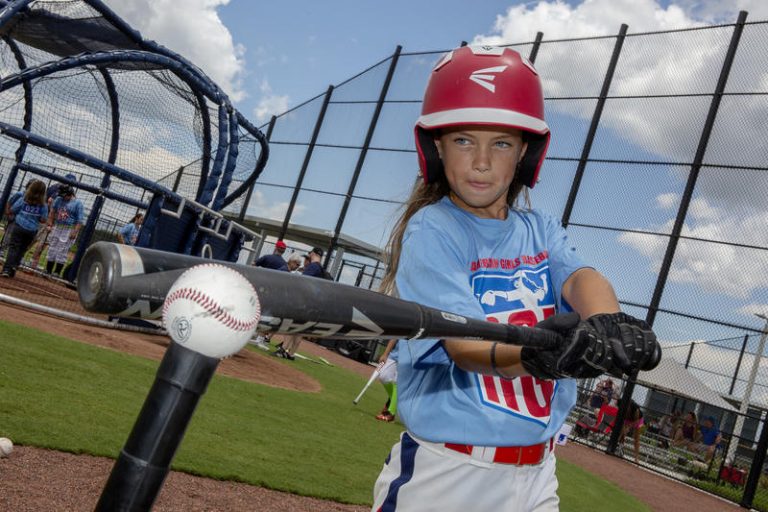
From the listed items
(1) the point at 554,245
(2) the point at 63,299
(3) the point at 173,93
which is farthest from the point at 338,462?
(3) the point at 173,93

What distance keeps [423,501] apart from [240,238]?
31.3 ft

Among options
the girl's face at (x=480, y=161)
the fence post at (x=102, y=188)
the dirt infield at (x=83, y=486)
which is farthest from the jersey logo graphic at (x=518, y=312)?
the fence post at (x=102, y=188)

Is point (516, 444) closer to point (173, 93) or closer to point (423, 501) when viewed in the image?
point (423, 501)

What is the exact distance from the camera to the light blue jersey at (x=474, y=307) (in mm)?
1729

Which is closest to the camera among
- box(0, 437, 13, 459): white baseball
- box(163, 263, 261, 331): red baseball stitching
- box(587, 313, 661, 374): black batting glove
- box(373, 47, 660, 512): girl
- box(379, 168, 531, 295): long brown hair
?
box(163, 263, 261, 331): red baseball stitching

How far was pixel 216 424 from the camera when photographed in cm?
530

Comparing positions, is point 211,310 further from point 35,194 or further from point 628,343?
point 35,194

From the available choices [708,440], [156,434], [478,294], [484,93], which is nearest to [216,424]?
[478,294]

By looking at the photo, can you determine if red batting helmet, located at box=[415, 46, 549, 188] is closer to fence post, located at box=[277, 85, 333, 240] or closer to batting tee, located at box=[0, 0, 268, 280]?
batting tee, located at box=[0, 0, 268, 280]

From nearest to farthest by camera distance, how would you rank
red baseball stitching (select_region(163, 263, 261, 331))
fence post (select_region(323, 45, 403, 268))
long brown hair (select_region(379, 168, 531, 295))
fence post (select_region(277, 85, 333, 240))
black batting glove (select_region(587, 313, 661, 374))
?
1. red baseball stitching (select_region(163, 263, 261, 331))
2. black batting glove (select_region(587, 313, 661, 374))
3. long brown hair (select_region(379, 168, 531, 295))
4. fence post (select_region(323, 45, 403, 268))
5. fence post (select_region(277, 85, 333, 240))

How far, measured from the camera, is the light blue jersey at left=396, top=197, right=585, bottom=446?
1729mm

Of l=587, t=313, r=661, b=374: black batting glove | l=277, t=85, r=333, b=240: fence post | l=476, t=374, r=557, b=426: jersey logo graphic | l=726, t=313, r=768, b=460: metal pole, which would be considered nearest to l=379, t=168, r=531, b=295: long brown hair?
l=476, t=374, r=557, b=426: jersey logo graphic

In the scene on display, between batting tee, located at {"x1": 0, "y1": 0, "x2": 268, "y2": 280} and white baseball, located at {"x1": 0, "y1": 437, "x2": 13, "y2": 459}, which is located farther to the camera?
batting tee, located at {"x1": 0, "y1": 0, "x2": 268, "y2": 280}

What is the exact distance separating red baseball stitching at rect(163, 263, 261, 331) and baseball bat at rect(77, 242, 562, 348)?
0.02 meters
